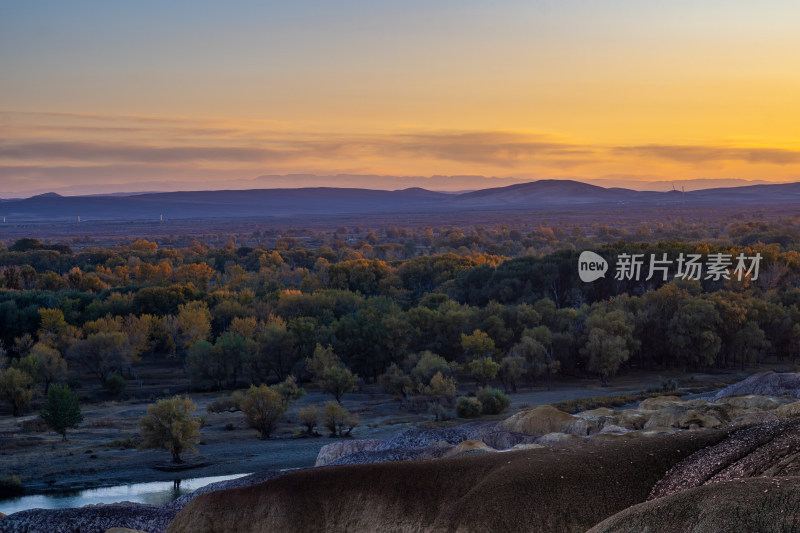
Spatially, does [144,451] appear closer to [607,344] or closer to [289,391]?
[289,391]

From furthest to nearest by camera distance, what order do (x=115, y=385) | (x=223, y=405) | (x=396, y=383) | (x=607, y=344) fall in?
(x=607, y=344) < (x=115, y=385) < (x=396, y=383) < (x=223, y=405)

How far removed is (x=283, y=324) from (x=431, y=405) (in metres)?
19.2

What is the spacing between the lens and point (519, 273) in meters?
76.4

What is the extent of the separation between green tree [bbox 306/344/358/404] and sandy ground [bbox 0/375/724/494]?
82 cm

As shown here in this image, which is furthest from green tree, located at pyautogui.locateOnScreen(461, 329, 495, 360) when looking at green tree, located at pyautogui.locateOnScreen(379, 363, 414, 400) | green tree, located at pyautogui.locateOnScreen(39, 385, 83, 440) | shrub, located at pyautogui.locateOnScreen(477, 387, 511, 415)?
green tree, located at pyautogui.locateOnScreen(39, 385, 83, 440)

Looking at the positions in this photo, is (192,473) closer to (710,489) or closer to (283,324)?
(283,324)

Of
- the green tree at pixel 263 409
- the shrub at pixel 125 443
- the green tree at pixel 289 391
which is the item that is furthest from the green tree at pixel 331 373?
the shrub at pixel 125 443

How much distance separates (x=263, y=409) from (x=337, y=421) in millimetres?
4093

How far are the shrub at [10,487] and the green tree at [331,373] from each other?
64.2ft

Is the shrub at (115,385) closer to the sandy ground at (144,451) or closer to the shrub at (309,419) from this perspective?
the sandy ground at (144,451)

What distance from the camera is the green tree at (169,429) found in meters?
38.8

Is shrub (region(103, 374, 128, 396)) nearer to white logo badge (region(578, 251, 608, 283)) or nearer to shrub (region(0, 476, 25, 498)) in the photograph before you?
shrub (region(0, 476, 25, 498))

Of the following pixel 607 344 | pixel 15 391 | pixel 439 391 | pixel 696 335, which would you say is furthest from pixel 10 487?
pixel 696 335

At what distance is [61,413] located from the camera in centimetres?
4188
